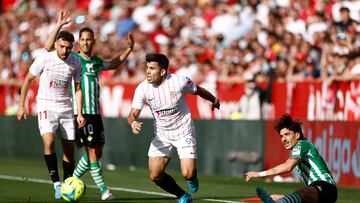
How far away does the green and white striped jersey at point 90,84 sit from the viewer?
15.1 meters

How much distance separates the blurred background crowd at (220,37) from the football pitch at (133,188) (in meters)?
2.50

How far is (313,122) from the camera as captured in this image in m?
19.5

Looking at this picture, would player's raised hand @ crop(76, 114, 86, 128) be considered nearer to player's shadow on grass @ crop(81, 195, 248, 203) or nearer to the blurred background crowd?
player's shadow on grass @ crop(81, 195, 248, 203)

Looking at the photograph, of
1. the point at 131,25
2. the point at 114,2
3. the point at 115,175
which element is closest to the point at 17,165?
the point at 115,175

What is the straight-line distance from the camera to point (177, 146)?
43.7 ft

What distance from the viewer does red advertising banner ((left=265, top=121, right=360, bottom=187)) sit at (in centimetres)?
1850

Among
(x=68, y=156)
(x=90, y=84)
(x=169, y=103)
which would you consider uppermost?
(x=90, y=84)

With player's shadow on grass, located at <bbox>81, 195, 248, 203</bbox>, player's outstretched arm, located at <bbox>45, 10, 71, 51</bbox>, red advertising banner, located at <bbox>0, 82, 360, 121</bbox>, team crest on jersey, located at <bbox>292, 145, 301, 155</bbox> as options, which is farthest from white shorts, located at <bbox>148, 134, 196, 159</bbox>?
red advertising banner, located at <bbox>0, 82, 360, 121</bbox>

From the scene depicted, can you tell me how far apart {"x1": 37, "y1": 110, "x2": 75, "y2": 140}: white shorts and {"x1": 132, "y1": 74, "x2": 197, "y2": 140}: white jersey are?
184cm

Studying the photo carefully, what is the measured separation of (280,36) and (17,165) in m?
6.46

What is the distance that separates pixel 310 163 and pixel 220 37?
478 inches

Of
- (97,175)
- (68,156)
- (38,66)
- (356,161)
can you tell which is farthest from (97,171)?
(356,161)

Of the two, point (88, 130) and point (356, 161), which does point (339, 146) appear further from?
point (88, 130)

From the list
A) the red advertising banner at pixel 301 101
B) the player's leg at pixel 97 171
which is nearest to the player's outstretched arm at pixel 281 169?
the player's leg at pixel 97 171
